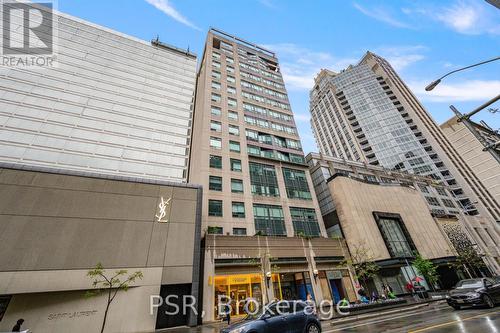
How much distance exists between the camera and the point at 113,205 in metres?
18.7

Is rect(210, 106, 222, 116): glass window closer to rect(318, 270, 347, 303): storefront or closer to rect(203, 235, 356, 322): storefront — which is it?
rect(203, 235, 356, 322): storefront

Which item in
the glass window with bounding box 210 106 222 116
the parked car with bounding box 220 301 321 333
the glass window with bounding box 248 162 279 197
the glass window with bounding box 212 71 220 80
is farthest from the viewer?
the glass window with bounding box 212 71 220 80

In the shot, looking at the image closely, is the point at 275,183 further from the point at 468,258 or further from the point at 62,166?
the point at 468,258

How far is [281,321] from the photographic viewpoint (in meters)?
7.98

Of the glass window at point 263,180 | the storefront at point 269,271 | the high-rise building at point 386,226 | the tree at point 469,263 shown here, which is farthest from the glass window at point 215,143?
the tree at point 469,263

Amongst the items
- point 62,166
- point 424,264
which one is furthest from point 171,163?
point 424,264

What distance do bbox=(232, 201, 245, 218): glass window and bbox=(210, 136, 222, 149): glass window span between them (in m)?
8.95

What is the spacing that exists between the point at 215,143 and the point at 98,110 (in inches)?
733

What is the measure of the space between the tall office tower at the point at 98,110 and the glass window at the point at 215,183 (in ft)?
21.7

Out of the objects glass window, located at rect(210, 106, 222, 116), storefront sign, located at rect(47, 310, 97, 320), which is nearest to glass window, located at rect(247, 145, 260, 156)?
glass window, located at rect(210, 106, 222, 116)

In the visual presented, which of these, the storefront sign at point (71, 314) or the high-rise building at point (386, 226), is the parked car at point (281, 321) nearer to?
the storefront sign at point (71, 314)

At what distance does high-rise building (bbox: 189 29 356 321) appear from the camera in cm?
2166

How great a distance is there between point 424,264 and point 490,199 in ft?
193

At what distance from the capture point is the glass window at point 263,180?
98.6 feet
